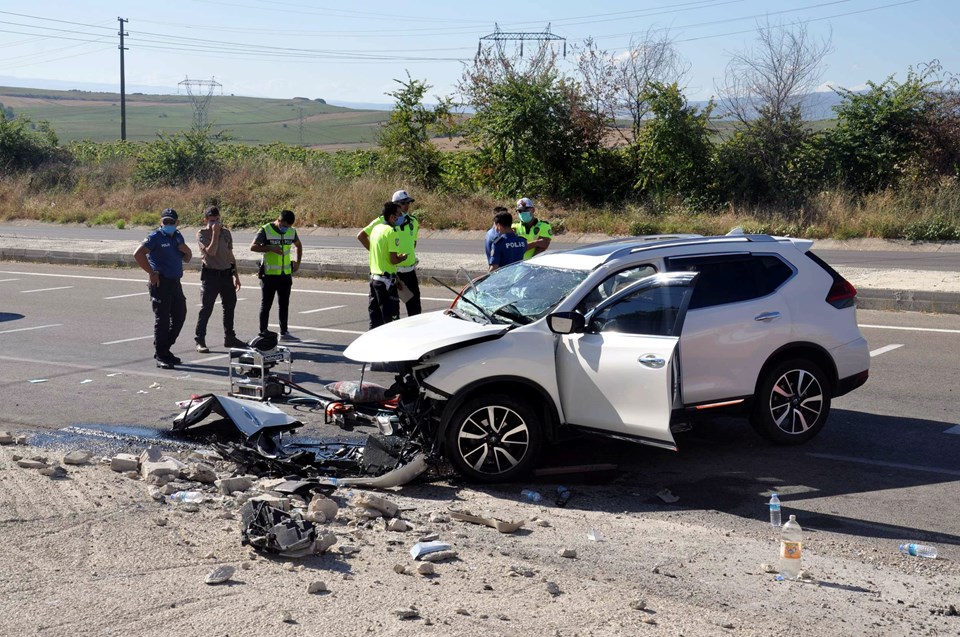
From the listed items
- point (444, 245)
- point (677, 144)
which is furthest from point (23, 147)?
point (677, 144)

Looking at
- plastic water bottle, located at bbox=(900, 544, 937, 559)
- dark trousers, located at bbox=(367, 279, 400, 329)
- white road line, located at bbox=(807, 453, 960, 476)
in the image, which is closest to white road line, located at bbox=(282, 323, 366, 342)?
dark trousers, located at bbox=(367, 279, 400, 329)

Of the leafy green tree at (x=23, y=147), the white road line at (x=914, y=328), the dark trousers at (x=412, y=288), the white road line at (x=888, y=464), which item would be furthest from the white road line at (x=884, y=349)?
the leafy green tree at (x=23, y=147)

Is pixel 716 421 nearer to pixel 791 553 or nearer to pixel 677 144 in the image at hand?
pixel 791 553

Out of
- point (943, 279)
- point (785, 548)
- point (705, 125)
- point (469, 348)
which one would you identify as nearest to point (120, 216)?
point (705, 125)

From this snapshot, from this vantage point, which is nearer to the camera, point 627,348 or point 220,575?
point 220,575

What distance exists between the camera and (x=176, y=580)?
5.24 m

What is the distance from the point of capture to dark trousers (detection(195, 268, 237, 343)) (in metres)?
13.2

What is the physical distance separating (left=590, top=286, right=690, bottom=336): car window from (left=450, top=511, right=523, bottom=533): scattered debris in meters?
1.77

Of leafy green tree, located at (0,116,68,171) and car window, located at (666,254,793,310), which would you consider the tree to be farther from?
car window, located at (666,254,793,310)

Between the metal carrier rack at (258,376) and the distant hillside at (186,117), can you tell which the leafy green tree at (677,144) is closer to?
the metal carrier rack at (258,376)

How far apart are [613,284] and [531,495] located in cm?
176

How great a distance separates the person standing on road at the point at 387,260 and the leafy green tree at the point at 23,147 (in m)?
39.6

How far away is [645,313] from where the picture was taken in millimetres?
7543

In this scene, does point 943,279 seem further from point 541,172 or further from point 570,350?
point 541,172
